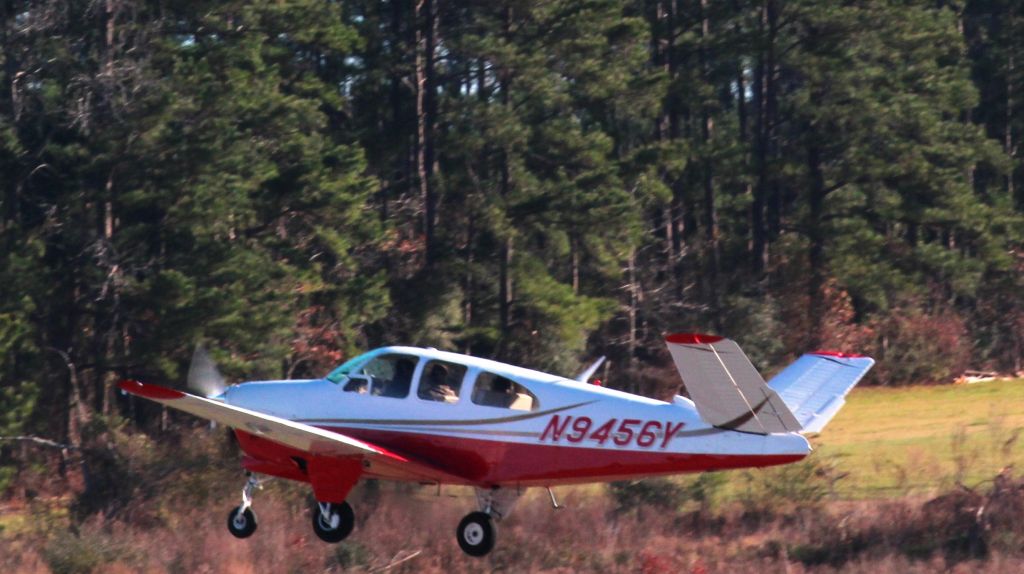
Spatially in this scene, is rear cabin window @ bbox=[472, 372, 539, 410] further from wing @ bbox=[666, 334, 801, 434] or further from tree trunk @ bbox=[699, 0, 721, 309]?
tree trunk @ bbox=[699, 0, 721, 309]

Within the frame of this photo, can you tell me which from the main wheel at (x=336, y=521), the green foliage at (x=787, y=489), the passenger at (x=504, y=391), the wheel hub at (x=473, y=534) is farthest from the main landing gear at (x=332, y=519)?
the green foliage at (x=787, y=489)

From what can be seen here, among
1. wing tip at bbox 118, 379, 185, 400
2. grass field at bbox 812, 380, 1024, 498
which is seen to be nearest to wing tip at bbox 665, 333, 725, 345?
wing tip at bbox 118, 379, 185, 400

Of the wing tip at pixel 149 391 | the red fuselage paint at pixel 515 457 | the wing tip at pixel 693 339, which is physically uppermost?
the wing tip at pixel 693 339

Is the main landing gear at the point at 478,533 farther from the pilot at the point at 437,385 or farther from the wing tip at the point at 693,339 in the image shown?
the wing tip at the point at 693,339

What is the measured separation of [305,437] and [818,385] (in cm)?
526

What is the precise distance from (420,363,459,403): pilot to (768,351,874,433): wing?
344cm

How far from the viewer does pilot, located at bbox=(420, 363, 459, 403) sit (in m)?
15.3

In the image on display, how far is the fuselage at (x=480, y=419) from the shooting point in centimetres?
1478

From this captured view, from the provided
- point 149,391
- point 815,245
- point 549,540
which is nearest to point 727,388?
point 149,391

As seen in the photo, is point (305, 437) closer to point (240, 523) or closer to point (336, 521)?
point (336, 521)

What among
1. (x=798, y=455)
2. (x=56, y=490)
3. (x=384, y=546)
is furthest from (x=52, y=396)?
(x=798, y=455)

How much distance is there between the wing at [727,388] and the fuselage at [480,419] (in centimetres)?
89

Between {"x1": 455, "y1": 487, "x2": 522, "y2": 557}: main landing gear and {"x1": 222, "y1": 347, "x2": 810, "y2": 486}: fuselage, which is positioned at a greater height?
{"x1": 222, "y1": 347, "x2": 810, "y2": 486}: fuselage

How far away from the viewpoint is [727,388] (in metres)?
12.9
